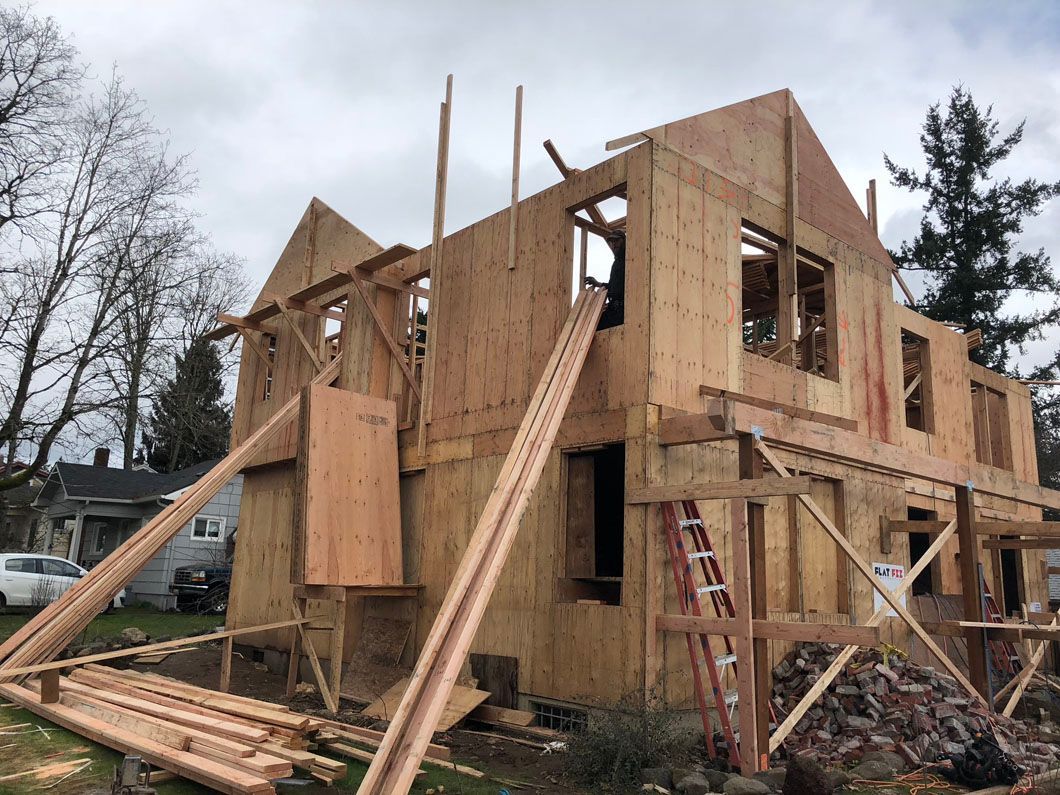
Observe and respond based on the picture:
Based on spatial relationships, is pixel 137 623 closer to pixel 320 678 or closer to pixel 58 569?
pixel 58 569

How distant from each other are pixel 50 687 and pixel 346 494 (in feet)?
12.8

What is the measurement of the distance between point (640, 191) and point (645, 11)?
3.20 m

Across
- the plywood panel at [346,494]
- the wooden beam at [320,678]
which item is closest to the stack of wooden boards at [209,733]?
the wooden beam at [320,678]

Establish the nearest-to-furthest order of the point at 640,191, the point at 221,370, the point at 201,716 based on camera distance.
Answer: the point at 201,716 → the point at 640,191 → the point at 221,370

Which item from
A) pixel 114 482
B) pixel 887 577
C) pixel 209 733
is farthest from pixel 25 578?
pixel 887 577

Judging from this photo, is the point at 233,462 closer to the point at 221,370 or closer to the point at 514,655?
the point at 514,655

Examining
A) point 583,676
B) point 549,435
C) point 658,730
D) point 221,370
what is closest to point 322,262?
point 549,435

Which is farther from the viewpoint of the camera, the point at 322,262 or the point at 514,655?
the point at 322,262

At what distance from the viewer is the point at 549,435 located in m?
8.17

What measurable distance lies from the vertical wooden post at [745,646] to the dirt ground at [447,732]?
5.23ft

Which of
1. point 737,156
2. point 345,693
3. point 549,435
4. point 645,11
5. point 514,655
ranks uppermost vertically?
point 645,11

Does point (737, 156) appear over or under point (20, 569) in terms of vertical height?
over

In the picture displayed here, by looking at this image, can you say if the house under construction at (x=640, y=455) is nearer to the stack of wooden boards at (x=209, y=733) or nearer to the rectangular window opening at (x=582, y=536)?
the rectangular window opening at (x=582, y=536)

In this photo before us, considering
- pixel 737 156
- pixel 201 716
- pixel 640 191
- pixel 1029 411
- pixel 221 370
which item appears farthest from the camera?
pixel 221 370
